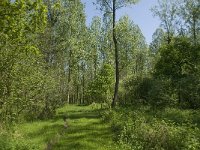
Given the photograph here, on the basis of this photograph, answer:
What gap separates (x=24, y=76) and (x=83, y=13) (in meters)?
41.3

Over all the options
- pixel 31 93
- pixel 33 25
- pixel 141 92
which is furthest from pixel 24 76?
pixel 141 92

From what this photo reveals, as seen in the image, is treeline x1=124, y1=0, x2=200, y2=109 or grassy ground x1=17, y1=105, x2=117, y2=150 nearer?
grassy ground x1=17, y1=105, x2=117, y2=150

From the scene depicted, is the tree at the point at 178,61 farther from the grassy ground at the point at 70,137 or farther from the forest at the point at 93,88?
the grassy ground at the point at 70,137

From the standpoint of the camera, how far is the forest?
611 inches

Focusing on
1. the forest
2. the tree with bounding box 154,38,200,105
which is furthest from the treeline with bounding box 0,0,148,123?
the tree with bounding box 154,38,200,105

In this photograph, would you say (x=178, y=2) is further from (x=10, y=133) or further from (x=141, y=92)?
(x=10, y=133)

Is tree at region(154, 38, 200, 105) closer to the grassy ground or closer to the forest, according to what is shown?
the forest

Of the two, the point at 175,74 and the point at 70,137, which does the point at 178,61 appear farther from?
the point at 70,137

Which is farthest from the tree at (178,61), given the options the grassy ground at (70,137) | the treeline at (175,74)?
the grassy ground at (70,137)

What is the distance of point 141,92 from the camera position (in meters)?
46.5

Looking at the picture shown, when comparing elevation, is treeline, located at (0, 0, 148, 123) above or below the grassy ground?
above

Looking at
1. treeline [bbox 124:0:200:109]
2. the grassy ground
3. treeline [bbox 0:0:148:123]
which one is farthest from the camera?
treeline [bbox 124:0:200:109]

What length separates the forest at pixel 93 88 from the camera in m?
15.5

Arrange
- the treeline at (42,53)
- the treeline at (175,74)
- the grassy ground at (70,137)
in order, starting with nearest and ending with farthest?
the treeline at (42,53) → the grassy ground at (70,137) → the treeline at (175,74)
